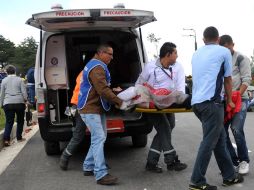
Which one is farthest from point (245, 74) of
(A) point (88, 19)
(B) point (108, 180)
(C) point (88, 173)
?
(C) point (88, 173)

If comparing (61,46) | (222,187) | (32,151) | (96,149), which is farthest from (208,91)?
(32,151)

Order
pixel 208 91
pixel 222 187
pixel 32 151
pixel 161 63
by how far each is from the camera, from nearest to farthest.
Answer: pixel 208 91
pixel 222 187
pixel 161 63
pixel 32 151

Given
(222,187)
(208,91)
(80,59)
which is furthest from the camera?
(80,59)

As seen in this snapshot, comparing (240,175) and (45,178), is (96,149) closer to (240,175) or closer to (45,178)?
(45,178)

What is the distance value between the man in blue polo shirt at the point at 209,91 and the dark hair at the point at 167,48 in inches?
38.4

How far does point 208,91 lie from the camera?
512cm

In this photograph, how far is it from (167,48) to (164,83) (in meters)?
0.48

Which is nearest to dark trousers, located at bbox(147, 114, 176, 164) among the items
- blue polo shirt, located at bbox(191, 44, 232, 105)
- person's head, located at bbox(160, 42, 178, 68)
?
person's head, located at bbox(160, 42, 178, 68)

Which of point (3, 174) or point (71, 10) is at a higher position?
point (71, 10)

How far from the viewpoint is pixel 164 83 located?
6.30 m

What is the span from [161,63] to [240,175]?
6.07 feet

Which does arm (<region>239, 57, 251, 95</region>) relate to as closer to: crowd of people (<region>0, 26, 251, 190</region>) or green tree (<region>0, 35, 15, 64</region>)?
crowd of people (<region>0, 26, 251, 190</region>)

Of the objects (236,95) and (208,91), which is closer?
(208,91)

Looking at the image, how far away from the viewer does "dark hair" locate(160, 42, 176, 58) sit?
6.27 meters
